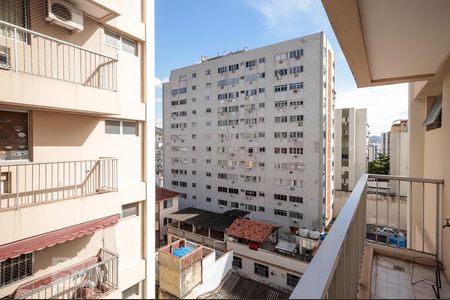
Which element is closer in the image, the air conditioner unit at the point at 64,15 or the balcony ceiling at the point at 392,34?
the balcony ceiling at the point at 392,34

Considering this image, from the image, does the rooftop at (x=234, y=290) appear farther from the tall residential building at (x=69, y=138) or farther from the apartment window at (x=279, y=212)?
the apartment window at (x=279, y=212)

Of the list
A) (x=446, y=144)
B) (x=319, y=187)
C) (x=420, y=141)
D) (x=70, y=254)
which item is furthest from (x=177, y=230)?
(x=446, y=144)

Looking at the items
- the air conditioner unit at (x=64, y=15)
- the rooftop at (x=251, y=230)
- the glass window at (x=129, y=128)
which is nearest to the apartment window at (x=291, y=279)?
the rooftop at (x=251, y=230)

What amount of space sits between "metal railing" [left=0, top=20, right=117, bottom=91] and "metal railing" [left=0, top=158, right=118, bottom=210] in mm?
1232

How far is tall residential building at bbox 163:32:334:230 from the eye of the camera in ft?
58.0

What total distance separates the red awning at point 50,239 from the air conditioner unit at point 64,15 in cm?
276

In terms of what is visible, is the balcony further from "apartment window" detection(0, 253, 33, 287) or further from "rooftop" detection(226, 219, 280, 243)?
"rooftop" detection(226, 219, 280, 243)

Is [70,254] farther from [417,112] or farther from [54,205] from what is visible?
[417,112]

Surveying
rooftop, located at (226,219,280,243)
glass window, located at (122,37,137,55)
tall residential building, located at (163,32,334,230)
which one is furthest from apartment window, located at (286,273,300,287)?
glass window, located at (122,37,137,55)

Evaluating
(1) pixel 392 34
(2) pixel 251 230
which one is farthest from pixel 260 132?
(1) pixel 392 34

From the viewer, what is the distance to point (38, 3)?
315 cm

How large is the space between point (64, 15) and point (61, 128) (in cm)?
157

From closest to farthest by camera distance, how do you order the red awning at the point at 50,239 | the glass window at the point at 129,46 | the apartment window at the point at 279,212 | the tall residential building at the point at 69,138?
the red awning at the point at 50,239 → the tall residential building at the point at 69,138 → the glass window at the point at 129,46 → the apartment window at the point at 279,212

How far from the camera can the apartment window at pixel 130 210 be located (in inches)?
157
